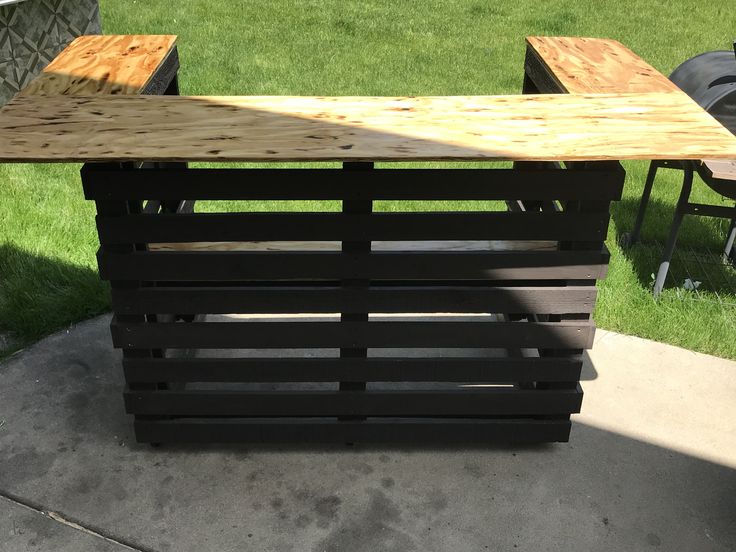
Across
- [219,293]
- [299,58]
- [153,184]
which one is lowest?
[299,58]

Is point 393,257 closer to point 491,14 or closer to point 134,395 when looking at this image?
point 134,395

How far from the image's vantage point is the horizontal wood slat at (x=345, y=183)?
115 inches

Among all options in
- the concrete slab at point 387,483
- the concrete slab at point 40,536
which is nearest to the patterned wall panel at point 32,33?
the concrete slab at point 387,483

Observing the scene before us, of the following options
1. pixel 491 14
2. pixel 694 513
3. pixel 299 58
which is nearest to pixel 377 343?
pixel 694 513

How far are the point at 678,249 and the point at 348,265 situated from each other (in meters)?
3.30

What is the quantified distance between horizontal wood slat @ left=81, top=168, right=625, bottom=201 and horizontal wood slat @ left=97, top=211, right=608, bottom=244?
9 cm

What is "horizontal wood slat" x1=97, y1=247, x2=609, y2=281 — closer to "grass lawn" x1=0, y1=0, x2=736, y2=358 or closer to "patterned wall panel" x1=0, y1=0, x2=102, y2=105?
"grass lawn" x1=0, y1=0, x2=736, y2=358

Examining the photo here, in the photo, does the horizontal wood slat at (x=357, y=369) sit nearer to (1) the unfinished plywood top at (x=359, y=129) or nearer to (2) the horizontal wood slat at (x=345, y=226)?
(2) the horizontal wood slat at (x=345, y=226)

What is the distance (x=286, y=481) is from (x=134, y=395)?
757mm

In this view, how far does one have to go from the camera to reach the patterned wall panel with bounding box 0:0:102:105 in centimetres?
690

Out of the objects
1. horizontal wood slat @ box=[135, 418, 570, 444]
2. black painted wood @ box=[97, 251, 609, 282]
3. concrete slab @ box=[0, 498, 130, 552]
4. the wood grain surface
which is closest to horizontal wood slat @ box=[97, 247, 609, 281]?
black painted wood @ box=[97, 251, 609, 282]

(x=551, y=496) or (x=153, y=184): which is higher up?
(x=153, y=184)

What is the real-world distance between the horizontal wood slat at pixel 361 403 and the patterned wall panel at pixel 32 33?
476cm

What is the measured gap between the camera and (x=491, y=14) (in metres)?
10.5
